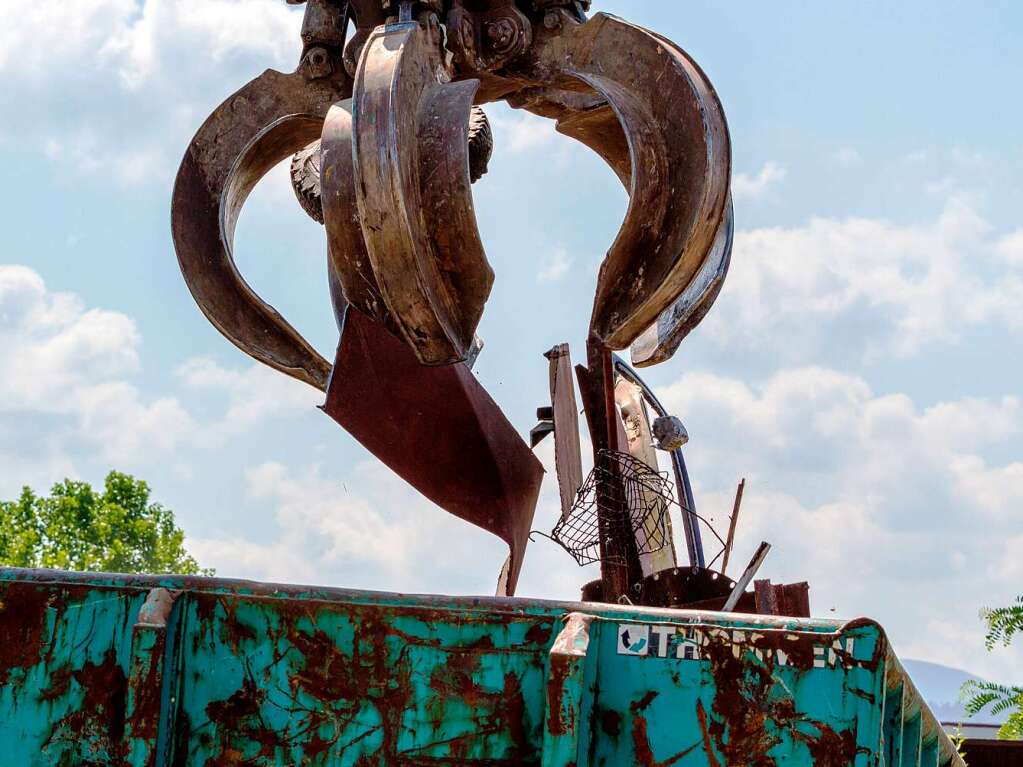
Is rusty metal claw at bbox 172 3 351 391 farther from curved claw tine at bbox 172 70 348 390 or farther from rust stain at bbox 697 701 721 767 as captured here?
rust stain at bbox 697 701 721 767

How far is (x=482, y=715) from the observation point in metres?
2.43

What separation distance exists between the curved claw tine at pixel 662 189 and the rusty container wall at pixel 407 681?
7.52 ft

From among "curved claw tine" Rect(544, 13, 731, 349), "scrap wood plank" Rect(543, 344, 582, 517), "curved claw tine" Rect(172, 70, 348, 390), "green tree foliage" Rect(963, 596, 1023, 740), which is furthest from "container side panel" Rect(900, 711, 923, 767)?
"green tree foliage" Rect(963, 596, 1023, 740)

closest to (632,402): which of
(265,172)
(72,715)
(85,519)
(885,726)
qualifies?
(265,172)

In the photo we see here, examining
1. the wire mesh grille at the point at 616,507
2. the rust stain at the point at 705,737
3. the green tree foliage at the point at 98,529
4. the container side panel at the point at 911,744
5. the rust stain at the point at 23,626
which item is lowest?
the rust stain at the point at 705,737

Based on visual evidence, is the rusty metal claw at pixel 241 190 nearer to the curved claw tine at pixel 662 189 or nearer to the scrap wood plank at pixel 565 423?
the scrap wood plank at pixel 565 423

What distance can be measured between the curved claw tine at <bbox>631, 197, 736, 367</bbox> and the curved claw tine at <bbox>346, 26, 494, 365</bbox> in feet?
2.57

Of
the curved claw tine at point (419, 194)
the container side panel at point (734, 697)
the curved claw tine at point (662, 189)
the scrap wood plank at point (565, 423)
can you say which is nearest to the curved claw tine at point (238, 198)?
the curved claw tine at point (419, 194)

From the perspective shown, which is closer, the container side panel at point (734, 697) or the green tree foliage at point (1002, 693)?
the container side panel at point (734, 697)

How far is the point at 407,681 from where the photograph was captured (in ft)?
8.05

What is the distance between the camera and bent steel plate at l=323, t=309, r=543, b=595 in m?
4.62

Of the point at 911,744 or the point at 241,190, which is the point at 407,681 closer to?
the point at 911,744

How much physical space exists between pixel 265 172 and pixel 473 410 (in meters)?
1.41

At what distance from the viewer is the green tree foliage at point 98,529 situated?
93.2 ft
